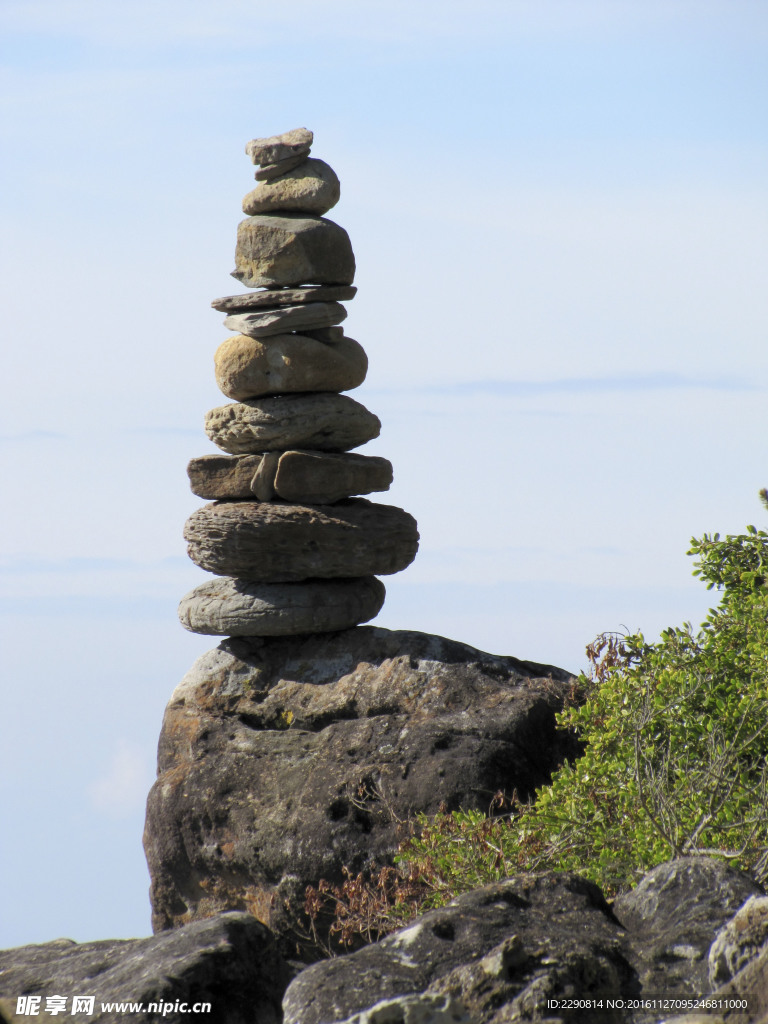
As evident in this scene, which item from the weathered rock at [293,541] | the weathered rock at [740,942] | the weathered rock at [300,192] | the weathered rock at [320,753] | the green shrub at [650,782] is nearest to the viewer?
the weathered rock at [740,942]

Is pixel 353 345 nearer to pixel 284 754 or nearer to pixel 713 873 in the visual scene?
pixel 284 754

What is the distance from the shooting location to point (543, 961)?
546 centimetres

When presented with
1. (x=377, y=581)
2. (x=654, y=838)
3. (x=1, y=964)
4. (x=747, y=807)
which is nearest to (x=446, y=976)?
(x=654, y=838)

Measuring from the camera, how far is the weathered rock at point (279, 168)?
1295cm

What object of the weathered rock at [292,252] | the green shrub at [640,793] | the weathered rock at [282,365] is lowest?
the green shrub at [640,793]

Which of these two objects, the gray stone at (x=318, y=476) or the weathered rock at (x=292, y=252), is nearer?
the gray stone at (x=318, y=476)

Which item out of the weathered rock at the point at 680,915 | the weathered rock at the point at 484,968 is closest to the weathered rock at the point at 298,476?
the weathered rock at the point at 680,915

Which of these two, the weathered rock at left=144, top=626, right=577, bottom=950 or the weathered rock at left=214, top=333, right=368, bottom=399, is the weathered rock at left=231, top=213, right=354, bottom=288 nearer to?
the weathered rock at left=214, top=333, right=368, bottom=399

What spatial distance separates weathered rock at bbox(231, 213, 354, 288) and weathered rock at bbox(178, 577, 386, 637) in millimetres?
3252

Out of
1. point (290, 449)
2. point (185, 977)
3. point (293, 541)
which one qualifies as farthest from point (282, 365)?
point (185, 977)

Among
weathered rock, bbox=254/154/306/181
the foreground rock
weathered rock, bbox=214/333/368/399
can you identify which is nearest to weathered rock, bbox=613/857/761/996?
the foreground rock

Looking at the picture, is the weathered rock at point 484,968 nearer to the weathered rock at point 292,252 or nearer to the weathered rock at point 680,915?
the weathered rock at point 680,915

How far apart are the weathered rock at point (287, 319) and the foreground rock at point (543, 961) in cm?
749

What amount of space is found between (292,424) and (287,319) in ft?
3.59
